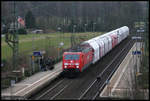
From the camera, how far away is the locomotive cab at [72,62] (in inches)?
860

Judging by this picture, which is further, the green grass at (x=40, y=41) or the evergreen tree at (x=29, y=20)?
the green grass at (x=40, y=41)

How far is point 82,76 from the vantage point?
76.1ft

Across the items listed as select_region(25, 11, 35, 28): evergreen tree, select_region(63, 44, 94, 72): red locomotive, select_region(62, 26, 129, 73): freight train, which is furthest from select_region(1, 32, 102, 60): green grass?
select_region(63, 44, 94, 72): red locomotive

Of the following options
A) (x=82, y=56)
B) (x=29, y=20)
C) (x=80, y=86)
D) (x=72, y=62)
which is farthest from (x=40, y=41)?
(x=80, y=86)

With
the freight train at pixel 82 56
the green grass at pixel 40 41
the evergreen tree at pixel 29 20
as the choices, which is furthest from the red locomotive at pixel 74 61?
the green grass at pixel 40 41

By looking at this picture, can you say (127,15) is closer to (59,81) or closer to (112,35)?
(112,35)

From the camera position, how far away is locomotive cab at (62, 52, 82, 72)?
71.7ft

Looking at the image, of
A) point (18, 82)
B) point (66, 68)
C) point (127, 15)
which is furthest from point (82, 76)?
point (127, 15)

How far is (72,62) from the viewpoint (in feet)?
71.9

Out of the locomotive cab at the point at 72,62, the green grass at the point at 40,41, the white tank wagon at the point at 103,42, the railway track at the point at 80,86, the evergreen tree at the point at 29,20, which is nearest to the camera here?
the railway track at the point at 80,86

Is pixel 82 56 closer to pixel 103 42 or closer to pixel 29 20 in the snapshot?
pixel 103 42

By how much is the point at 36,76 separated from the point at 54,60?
5.92 metres

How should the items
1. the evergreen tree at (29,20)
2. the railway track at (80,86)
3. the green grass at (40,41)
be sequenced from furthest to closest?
the green grass at (40,41) < the evergreen tree at (29,20) < the railway track at (80,86)

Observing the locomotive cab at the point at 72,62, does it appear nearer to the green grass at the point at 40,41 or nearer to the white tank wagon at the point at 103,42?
the white tank wagon at the point at 103,42
